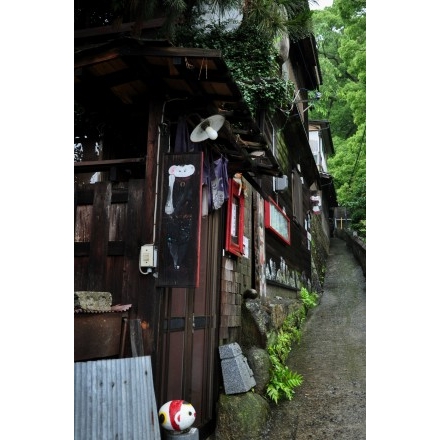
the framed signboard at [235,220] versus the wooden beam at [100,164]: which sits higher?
the wooden beam at [100,164]

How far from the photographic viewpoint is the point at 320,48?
1714 cm

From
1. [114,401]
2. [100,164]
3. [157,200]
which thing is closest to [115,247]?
[157,200]

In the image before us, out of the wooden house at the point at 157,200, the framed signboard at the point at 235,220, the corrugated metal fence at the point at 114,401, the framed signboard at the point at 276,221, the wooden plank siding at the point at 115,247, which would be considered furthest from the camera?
the framed signboard at the point at 276,221

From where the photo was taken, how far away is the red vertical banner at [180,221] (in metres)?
5.11

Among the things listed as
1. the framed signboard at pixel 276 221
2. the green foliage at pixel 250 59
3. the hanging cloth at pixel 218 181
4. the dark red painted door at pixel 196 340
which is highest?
the green foliage at pixel 250 59

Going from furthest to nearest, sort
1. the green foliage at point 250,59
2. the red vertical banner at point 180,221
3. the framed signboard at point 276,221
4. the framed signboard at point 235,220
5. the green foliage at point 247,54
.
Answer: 1. the framed signboard at point 276,221
2. the green foliage at point 250,59
3. the green foliage at point 247,54
4. the framed signboard at point 235,220
5. the red vertical banner at point 180,221

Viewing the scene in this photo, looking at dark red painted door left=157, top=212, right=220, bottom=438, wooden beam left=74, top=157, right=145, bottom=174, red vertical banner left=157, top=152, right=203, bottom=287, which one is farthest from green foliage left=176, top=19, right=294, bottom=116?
red vertical banner left=157, top=152, right=203, bottom=287

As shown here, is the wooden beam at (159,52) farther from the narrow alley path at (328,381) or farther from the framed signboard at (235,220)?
the narrow alley path at (328,381)

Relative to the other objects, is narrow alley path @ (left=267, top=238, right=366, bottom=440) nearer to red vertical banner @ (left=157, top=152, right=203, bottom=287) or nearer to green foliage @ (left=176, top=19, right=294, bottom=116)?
red vertical banner @ (left=157, top=152, right=203, bottom=287)

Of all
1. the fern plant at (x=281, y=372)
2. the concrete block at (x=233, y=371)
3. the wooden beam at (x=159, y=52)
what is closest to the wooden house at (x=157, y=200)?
the wooden beam at (x=159, y=52)

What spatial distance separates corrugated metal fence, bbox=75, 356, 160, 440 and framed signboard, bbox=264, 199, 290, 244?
7.45m

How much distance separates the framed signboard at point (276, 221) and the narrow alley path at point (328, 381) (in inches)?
109

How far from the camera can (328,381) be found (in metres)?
8.92

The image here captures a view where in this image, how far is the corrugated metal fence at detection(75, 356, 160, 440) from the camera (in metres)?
3.98
